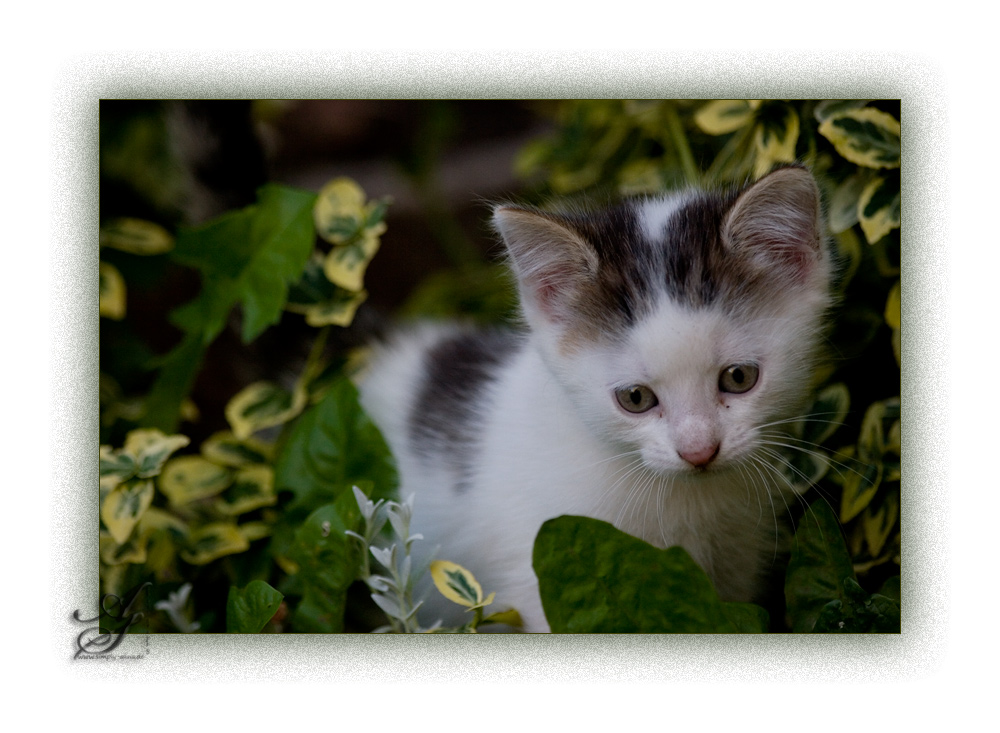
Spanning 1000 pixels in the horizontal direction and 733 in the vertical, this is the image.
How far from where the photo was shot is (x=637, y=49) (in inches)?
56.5

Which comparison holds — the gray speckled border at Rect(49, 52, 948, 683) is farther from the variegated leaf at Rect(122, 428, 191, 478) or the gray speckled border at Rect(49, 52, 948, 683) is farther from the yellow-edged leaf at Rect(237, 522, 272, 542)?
the yellow-edged leaf at Rect(237, 522, 272, 542)

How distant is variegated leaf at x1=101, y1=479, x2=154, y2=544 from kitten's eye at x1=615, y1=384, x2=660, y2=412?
0.87 metres

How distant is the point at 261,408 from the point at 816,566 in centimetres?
111

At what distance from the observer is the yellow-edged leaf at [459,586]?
1387mm

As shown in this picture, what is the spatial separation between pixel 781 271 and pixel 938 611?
0.62 metres

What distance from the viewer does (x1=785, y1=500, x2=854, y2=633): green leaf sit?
1.37m

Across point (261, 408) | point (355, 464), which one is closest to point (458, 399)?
point (355, 464)

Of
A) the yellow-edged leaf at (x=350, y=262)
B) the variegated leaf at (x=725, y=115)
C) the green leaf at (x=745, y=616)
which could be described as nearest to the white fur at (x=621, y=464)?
the green leaf at (x=745, y=616)

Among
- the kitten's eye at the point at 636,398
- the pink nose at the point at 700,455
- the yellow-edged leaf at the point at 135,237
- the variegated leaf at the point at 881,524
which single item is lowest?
the variegated leaf at the point at 881,524

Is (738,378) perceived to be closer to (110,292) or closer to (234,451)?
(234,451)

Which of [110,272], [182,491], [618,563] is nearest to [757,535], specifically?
[618,563]

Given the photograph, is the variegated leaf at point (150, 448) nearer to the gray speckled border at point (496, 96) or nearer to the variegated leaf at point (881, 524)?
the gray speckled border at point (496, 96)

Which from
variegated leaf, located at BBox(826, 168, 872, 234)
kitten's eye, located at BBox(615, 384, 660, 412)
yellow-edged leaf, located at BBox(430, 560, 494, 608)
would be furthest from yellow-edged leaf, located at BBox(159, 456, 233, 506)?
variegated leaf, located at BBox(826, 168, 872, 234)

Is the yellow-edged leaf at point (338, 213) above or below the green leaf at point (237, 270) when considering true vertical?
above
